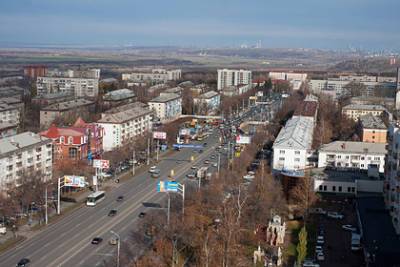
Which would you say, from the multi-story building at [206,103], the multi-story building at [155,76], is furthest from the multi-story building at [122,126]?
the multi-story building at [155,76]

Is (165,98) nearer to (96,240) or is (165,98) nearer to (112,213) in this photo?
(112,213)

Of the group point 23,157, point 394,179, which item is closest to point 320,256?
point 394,179

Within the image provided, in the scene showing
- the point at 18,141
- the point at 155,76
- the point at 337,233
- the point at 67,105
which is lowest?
the point at 337,233

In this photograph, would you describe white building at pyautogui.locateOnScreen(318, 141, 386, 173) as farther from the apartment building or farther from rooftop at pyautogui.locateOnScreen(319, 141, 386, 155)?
the apartment building

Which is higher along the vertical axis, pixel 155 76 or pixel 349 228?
pixel 155 76

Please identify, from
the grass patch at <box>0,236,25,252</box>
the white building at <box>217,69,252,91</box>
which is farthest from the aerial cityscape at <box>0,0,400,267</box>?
the white building at <box>217,69,252,91</box>

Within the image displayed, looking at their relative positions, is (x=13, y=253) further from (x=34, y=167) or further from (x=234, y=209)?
(x=34, y=167)

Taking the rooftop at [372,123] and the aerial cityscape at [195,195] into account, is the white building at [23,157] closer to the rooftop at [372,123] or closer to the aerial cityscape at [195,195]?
the aerial cityscape at [195,195]
